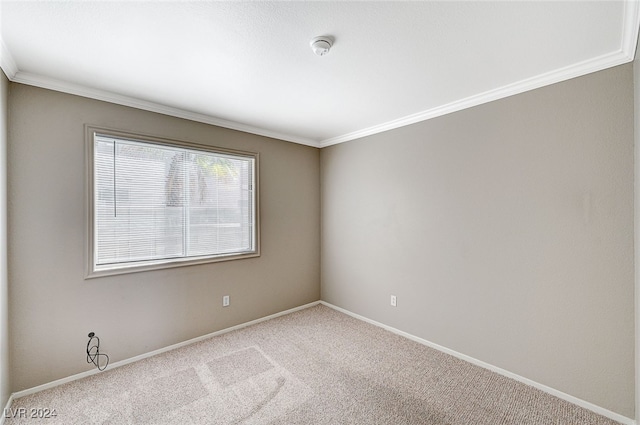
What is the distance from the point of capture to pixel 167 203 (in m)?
2.84

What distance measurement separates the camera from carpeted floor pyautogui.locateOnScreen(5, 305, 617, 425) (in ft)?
6.18

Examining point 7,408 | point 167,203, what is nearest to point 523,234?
point 167,203

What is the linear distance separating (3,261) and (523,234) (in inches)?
154

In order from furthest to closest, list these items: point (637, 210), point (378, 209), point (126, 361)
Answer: point (378, 209), point (126, 361), point (637, 210)

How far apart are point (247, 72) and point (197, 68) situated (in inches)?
14.2

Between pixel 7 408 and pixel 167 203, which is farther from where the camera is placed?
pixel 167 203

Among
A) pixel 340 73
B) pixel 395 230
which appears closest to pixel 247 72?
pixel 340 73

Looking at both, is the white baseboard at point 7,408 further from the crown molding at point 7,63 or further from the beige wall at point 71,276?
the crown molding at point 7,63

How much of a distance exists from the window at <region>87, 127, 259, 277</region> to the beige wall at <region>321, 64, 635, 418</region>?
1.71m

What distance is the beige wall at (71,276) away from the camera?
2.10 metres

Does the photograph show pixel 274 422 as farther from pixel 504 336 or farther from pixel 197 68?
pixel 197 68

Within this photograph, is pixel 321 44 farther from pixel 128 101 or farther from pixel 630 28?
pixel 128 101

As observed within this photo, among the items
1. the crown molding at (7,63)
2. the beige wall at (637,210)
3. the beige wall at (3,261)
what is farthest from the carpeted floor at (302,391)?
the crown molding at (7,63)

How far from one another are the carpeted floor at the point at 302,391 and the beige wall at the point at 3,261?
24cm
